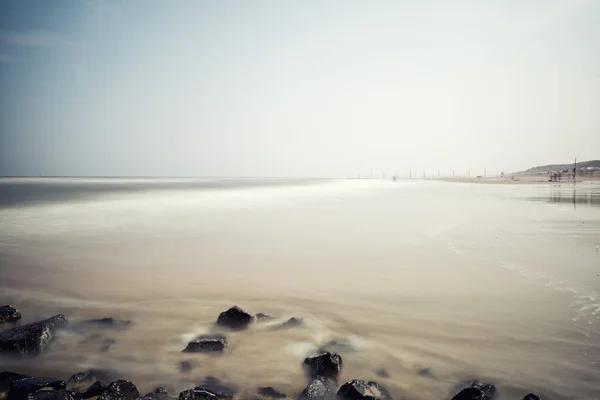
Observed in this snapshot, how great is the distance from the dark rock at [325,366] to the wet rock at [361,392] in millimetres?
519

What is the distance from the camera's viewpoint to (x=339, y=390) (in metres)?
4.44

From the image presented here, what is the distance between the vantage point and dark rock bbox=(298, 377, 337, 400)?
440 centimetres

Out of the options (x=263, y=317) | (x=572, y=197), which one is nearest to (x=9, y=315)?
(x=263, y=317)

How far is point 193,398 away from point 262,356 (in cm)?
151

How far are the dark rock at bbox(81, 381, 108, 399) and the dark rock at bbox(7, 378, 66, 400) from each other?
38 centimetres

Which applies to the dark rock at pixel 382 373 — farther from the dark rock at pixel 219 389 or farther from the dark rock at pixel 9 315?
the dark rock at pixel 9 315

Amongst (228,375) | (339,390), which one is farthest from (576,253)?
(228,375)

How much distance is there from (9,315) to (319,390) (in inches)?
270

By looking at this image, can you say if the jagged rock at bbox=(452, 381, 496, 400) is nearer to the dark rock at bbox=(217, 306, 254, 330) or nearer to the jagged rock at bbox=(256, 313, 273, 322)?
the jagged rock at bbox=(256, 313, 273, 322)

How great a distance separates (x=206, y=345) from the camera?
575 centimetres

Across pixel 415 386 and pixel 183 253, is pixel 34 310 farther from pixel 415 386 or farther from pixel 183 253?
pixel 415 386

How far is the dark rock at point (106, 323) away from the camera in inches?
265

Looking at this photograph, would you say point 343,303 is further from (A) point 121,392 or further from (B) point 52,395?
(B) point 52,395

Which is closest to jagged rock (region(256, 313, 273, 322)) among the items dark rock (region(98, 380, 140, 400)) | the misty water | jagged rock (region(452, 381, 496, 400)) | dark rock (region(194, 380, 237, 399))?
the misty water
